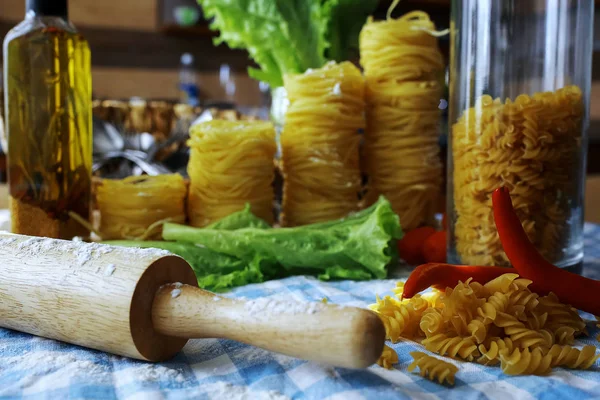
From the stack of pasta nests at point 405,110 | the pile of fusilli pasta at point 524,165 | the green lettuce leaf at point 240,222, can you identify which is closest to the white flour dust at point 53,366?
the green lettuce leaf at point 240,222

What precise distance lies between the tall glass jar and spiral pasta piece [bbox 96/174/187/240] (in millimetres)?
410

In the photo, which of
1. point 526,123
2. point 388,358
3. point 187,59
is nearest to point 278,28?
point 526,123

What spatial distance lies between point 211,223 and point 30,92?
30 centimetres

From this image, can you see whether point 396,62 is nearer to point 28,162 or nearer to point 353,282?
point 353,282

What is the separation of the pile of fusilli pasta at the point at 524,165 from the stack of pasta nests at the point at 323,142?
220 mm

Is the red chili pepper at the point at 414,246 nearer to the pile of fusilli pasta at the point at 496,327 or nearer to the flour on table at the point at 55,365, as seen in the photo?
the pile of fusilli pasta at the point at 496,327

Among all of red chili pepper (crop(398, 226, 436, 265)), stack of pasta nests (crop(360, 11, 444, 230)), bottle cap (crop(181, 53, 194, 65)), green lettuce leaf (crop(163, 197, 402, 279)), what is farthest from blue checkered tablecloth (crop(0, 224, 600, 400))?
bottle cap (crop(181, 53, 194, 65))

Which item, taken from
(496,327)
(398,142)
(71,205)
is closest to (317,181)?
(398,142)

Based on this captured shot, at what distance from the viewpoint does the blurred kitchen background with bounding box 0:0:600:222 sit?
3.42m

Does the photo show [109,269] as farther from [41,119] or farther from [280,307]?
[41,119]

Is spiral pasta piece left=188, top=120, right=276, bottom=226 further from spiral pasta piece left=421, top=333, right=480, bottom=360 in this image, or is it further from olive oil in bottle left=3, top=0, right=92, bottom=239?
spiral pasta piece left=421, top=333, right=480, bottom=360

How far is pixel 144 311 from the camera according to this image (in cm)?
46

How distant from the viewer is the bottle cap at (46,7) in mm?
822

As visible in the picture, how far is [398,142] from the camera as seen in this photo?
0.93 m
